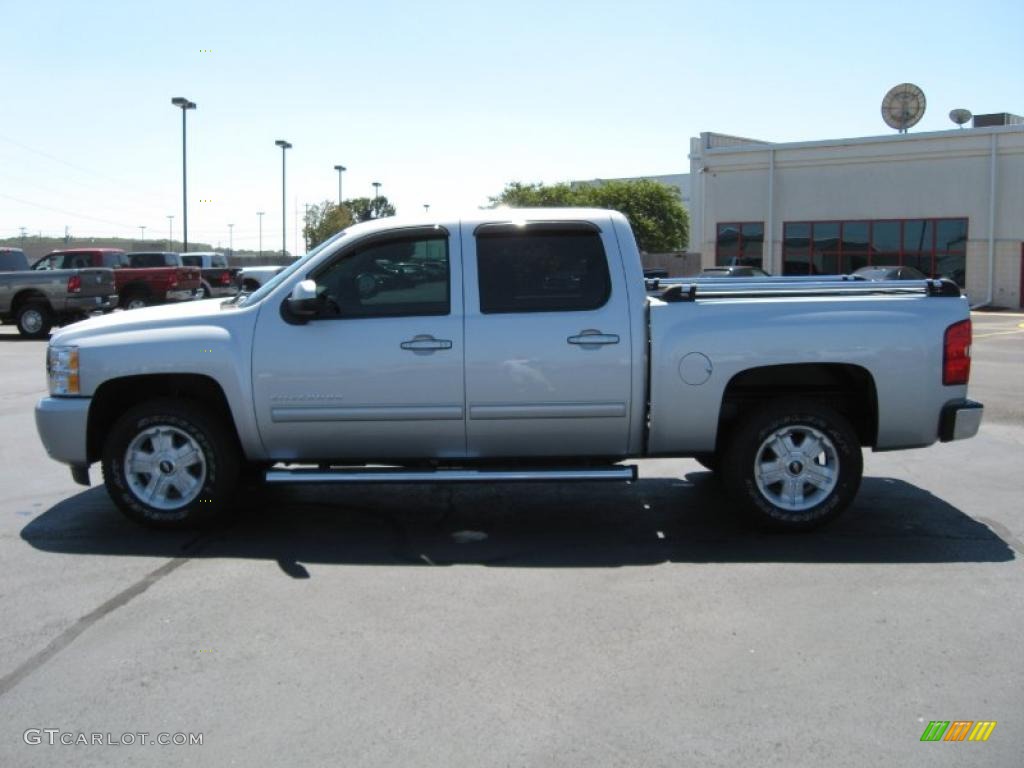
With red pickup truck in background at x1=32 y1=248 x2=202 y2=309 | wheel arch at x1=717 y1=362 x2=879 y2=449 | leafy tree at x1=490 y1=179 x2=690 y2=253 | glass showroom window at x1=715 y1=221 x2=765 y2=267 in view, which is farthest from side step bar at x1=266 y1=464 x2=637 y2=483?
leafy tree at x1=490 y1=179 x2=690 y2=253

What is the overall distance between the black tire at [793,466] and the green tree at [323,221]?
2191 inches

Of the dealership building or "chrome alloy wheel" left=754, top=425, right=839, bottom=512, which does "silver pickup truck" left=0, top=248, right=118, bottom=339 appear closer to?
"chrome alloy wheel" left=754, top=425, right=839, bottom=512

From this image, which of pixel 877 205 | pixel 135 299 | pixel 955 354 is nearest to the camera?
pixel 955 354

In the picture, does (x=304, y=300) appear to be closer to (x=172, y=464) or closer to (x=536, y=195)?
(x=172, y=464)

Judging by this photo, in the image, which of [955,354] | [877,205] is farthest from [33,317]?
[877,205]

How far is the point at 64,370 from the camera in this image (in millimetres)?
6531

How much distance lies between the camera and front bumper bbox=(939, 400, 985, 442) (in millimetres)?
6375

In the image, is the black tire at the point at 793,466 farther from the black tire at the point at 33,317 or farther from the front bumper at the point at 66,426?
the black tire at the point at 33,317

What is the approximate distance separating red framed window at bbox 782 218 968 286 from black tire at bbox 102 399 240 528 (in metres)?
31.9

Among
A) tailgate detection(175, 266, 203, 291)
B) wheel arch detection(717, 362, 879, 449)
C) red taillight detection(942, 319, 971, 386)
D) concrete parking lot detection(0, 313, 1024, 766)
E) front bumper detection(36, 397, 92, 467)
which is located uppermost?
tailgate detection(175, 266, 203, 291)

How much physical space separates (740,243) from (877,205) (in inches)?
210

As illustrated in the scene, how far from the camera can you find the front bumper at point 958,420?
638 cm

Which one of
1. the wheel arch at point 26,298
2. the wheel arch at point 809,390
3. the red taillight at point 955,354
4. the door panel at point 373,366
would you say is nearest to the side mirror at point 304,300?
the door panel at point 373,366

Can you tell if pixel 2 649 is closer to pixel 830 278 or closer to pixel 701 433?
pixel 701 433
